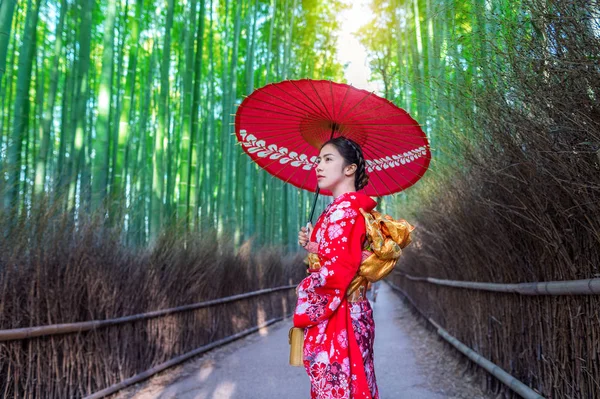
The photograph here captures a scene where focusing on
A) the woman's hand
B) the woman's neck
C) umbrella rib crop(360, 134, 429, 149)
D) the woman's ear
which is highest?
umbrella rib crop(360, 134, 429, 149)

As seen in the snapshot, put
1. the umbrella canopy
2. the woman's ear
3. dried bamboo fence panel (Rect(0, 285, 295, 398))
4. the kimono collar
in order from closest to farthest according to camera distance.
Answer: the kimono collar
the woman's ear
the umbrella canopy
dried bamboo fence panel (Rect(0, 285, 295, 398))

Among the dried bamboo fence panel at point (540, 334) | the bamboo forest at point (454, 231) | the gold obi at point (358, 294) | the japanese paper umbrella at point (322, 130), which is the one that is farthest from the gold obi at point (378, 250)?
the dried bamboo fence panel at point (540, 334)

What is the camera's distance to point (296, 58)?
13.2 metres

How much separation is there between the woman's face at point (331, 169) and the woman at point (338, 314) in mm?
111

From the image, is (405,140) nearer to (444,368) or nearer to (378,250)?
(378,250)

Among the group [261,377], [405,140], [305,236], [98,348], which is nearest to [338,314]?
[305,236]

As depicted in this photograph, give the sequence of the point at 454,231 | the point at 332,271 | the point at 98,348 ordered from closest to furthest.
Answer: the point at 332,271 < the point at 98,348 < the point at 454,231

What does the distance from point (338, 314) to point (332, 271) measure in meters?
0.17

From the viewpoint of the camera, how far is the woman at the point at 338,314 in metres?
1.66

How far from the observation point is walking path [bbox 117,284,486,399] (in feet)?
11.9

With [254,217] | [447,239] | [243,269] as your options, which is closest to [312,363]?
[447,239]

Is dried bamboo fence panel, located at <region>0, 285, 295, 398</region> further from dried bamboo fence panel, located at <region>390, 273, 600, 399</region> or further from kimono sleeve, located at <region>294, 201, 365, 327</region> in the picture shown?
dried bamboo fence panel, located at <region>390, 273, 600, 399</region>

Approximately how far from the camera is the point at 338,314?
1710mm

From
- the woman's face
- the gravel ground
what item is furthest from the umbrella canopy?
the gravel ground
